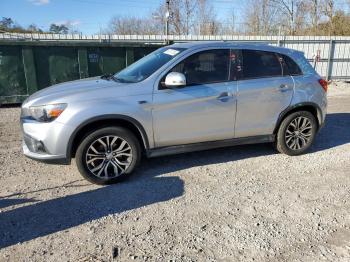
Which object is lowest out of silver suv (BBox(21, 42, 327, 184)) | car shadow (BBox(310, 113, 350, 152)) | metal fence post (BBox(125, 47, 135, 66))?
car shadow (BBox(310, 113, 350, 152))

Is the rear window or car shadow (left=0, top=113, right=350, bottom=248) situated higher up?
the rear window

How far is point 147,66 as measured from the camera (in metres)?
4.78

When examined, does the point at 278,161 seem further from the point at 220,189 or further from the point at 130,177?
the point at 130,177

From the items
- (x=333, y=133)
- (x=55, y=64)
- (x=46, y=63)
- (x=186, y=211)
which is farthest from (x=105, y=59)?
(x=186, y=211)

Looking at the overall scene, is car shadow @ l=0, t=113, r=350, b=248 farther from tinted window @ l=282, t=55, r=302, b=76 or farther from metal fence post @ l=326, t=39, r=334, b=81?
metal fence post @ l=326, t=39, r=334, b=81

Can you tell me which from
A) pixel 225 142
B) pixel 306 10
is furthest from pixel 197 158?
pixel 306 10

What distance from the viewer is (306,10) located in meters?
27.2

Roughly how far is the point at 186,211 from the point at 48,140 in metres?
1.79

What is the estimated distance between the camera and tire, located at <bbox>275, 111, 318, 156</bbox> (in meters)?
5.26

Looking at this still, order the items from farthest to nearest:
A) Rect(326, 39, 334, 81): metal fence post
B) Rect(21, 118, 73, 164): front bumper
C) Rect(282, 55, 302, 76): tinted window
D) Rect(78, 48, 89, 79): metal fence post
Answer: Rect(326, 39, 334, 81): metal fence post, Rect(78, 48, 89, 79): metal fence post, Rect(282, 55, 302, 76): tinted window, Rect(21, 118, 73, 164): front bumper

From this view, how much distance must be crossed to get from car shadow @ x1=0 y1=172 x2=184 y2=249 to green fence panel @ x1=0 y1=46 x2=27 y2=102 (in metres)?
6.15

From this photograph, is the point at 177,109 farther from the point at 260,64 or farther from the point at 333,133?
the point at 333,133

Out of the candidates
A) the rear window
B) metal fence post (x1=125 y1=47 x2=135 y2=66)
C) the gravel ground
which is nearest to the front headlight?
the gravel ground

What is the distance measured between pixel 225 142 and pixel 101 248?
2.49m
